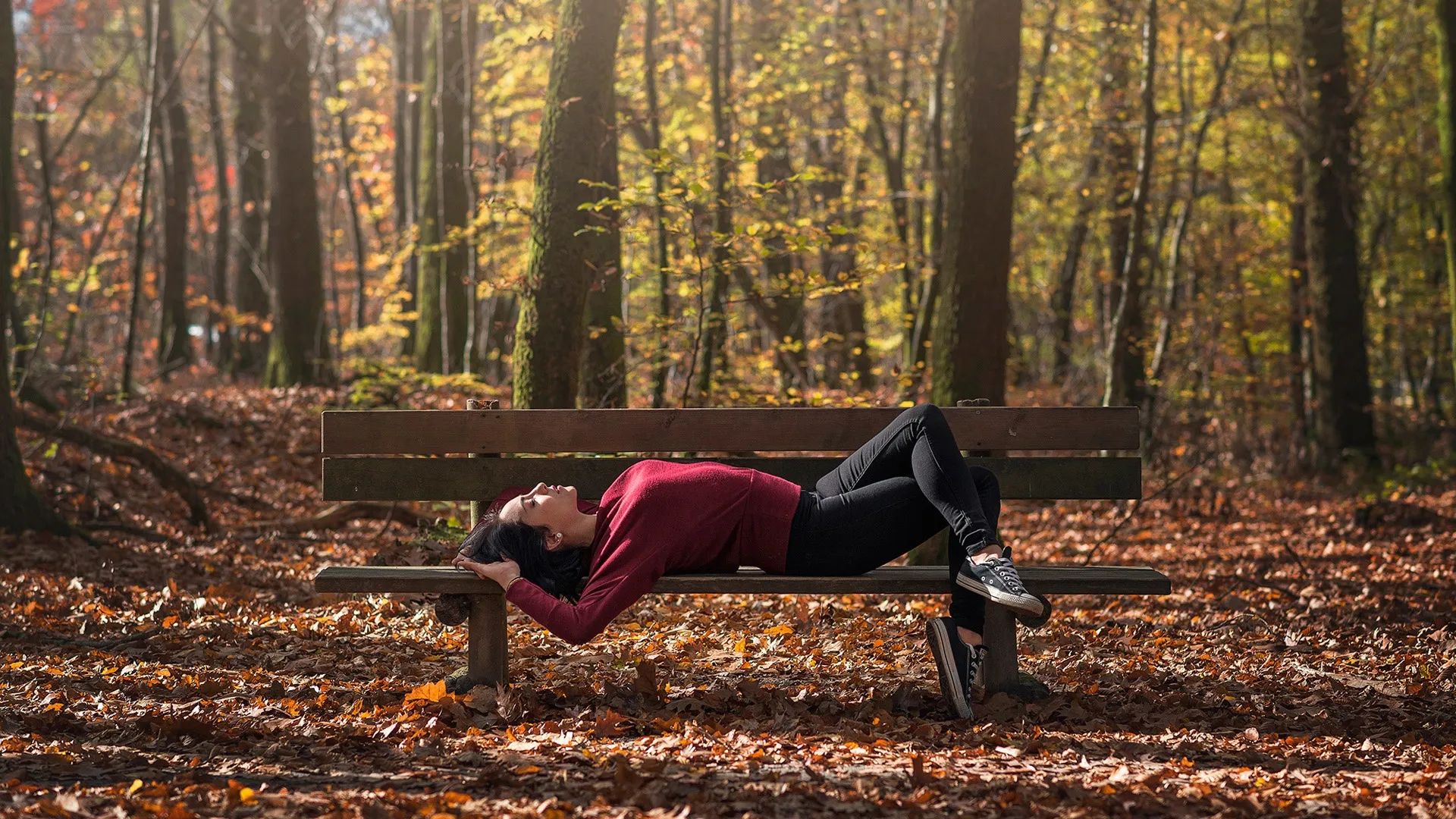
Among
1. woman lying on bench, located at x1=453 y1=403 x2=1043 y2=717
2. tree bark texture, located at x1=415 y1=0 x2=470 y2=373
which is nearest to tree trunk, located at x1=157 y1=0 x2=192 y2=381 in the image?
tree bark texture, located at x1=415 y1=0 x2=470 y2=373

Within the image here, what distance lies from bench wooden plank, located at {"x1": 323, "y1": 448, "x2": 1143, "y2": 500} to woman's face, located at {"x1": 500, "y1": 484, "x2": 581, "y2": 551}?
739mm

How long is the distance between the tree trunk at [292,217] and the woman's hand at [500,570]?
35.1ft

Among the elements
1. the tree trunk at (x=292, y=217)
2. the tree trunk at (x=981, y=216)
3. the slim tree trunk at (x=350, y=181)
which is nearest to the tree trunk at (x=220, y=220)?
the slim tree trunk at (x=350, y=181)

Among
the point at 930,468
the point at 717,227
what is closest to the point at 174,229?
the point at 717,227

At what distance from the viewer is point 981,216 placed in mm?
7590

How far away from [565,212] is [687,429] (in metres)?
2.74

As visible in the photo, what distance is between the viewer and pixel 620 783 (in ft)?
11.4

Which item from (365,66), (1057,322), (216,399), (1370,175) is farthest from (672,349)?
(365,66)

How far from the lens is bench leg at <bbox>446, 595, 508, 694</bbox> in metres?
4.53

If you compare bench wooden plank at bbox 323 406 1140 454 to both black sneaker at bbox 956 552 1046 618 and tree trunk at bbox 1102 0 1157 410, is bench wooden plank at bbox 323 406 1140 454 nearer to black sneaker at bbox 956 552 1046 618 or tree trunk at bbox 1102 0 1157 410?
black sneaker at bbox 956 552 1046 618

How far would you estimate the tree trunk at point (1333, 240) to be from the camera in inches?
487

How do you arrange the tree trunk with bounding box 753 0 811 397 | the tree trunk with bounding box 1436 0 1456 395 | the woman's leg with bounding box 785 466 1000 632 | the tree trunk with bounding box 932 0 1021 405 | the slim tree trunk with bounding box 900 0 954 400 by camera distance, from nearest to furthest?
the woman's leg with bounding box 785 466 1000 632
the tree trunk with bounding box 932 0 1021 405
the tree trunk with bounding box 1436 0 1456 395
the slim tree trunk with bounding box 900 0 954 400
the tree trunk with bounding box 753 0 811 397

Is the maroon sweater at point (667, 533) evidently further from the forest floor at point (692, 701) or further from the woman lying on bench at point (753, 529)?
the forest floor at point (692, 701)

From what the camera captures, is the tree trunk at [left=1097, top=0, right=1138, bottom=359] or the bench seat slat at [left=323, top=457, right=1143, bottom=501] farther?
the tree trunk at [left=1097, top=0, right=1138, bottom=359]
